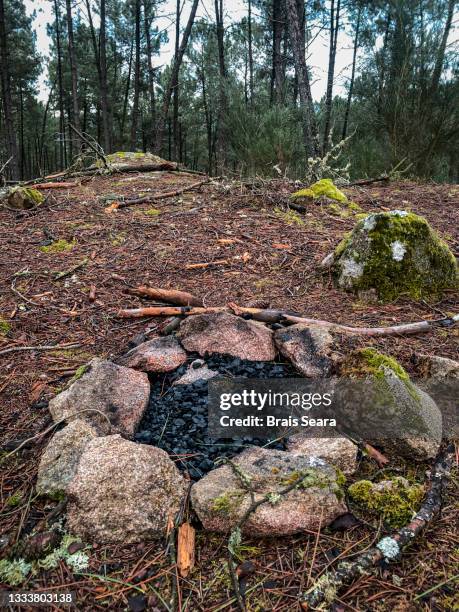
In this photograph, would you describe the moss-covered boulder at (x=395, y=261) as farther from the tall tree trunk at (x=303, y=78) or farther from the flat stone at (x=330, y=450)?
the tall tree trunk at (x=303, y=78)

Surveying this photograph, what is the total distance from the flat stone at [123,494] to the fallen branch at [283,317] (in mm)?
1234

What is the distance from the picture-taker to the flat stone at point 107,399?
5.88 feet

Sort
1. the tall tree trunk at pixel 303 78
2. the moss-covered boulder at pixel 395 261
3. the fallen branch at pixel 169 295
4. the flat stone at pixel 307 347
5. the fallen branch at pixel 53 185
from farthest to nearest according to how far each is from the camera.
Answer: the tall tree trunk at pixel 303 78, the fallen branch at pixel 53 185, the moss-covered boulder at pixel 395 261, the fallen branch at pixel 169 295, the flat stone at pixel 307 347

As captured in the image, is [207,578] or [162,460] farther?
[162,460]

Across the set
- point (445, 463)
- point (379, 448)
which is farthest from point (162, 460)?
point (445, 463)

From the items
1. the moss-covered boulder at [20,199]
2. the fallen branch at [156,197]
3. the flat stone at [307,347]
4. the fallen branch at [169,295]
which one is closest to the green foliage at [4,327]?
the fallen branch at [169,295]

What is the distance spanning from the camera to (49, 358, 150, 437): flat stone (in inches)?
70.6

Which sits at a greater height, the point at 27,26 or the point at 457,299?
the point at 27,26

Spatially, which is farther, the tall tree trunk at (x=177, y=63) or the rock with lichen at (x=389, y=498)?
the tall tree trunk at (x=177, y=63)

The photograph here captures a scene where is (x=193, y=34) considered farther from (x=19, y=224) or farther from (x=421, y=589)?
(x=421, y=589)

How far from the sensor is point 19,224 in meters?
4.62

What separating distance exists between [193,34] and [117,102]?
8.47 meters

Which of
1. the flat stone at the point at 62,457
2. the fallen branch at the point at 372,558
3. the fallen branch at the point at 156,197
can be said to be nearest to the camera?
the fallen branch at the point at 372,558

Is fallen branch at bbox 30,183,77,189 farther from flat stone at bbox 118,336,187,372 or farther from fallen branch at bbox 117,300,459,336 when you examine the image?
flat stone at bbox 118,336,187,372
